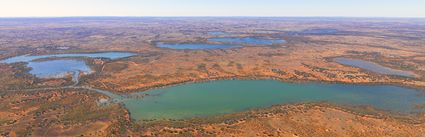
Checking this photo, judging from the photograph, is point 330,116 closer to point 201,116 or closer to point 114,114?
point 201,116

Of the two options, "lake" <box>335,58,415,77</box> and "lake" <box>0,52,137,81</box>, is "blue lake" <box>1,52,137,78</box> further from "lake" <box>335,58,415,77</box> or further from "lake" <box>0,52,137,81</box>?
"lake" <box>335,58,415,77</box>

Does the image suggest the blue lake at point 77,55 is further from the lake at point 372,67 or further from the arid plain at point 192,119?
the lake at point 372,67

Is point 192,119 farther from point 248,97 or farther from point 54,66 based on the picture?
point 54,66

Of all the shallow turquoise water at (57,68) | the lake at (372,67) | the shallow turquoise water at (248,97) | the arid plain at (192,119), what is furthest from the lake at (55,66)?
the lake at (372,67)

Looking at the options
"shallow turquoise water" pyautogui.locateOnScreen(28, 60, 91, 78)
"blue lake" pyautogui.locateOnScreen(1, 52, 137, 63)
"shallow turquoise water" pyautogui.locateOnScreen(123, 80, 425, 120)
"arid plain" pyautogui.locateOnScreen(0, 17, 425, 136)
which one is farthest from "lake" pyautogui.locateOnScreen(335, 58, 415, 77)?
"shallow turquoise water" pyautogui.locateOnScreen(28, 60, 91, 78)

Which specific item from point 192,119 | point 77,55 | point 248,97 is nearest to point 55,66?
point 77,55

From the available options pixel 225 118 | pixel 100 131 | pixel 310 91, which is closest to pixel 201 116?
pixel 225 118
